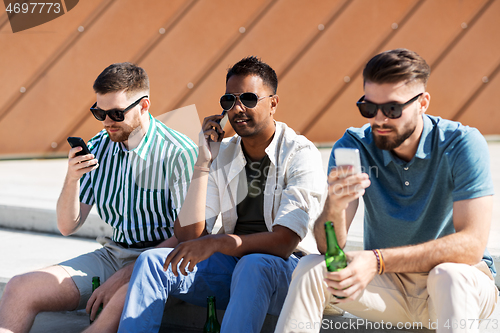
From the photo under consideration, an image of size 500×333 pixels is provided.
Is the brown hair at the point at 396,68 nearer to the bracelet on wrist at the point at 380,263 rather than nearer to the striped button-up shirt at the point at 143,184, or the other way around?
the bracelet on wrist at the point at 380,263

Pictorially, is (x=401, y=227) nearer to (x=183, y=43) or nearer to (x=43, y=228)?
(x=43, y=228)

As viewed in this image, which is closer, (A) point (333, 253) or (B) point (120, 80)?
(A) point (333, 253)

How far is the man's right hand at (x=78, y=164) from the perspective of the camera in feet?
9.20

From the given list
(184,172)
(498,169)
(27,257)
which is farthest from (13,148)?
(498,169)

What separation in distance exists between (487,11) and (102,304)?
23.8ft

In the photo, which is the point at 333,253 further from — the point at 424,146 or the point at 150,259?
the point at 150,259

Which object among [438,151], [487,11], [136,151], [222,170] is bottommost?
[136,151]

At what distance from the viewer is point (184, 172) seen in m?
2.92

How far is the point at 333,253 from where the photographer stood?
2168 mm

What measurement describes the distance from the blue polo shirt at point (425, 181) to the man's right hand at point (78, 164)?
1391 millimetres

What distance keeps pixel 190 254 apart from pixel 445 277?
114cm

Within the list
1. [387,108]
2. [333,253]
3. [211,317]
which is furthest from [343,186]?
[211,317]

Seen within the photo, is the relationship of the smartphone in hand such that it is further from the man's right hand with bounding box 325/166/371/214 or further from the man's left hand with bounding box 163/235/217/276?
the man's left hand with bounding box 163/235/217/276

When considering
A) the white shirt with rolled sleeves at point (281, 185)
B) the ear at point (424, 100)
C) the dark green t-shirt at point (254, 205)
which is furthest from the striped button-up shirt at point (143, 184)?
the ear at point (424, 100)
